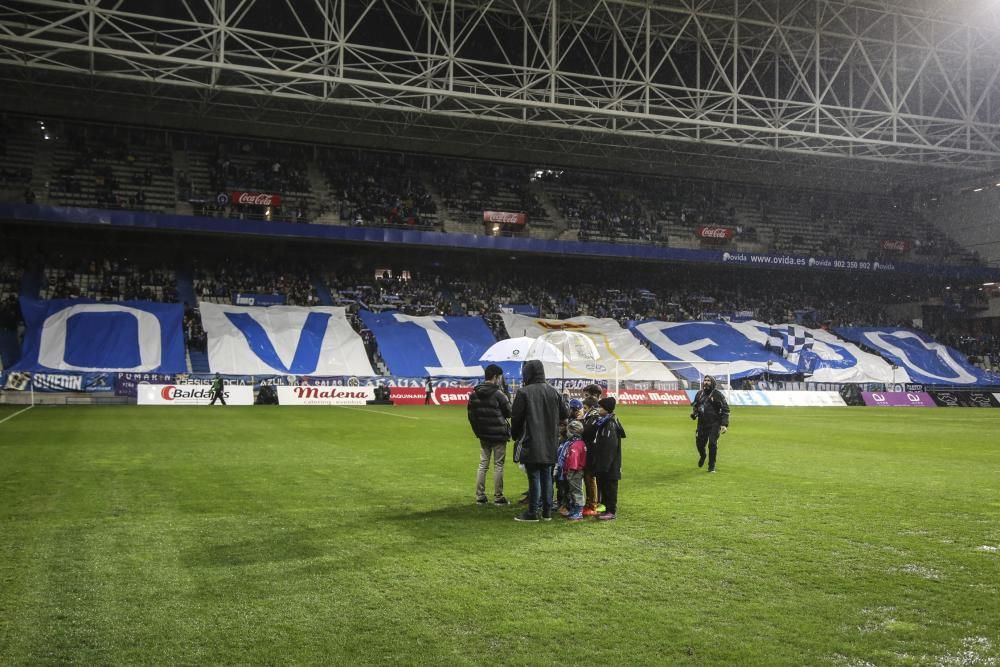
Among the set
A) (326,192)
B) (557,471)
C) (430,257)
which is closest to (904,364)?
(430,257)

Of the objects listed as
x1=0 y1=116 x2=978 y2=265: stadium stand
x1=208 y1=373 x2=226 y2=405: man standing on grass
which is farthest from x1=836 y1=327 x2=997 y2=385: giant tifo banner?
x1=208 y1=373 x2=226 y2=405: man standing on grass

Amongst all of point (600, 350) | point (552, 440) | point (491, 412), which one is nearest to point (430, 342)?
point (600, 350)

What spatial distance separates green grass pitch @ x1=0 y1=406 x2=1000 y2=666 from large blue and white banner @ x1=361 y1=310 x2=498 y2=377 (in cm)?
2681

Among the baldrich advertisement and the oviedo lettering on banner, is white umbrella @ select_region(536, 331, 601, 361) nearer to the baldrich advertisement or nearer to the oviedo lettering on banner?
the oviedo lettering on banner

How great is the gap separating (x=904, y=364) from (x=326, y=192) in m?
35.8

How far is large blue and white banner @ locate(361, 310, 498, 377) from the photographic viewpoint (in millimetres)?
41844

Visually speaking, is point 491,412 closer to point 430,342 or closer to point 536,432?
point 536,432

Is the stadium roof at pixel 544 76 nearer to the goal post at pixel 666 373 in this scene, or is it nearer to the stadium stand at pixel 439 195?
the stadium stand at pixel 439 195

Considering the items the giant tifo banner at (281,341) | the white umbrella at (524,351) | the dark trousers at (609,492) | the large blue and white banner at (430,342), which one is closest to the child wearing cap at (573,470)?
the dark trousers at (609,492)

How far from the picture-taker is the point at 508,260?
54125 mm

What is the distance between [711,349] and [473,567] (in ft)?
138

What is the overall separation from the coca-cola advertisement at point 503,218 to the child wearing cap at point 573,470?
134ft

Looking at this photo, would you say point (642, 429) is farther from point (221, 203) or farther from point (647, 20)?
point (221, 203)

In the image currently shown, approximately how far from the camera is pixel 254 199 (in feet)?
149
